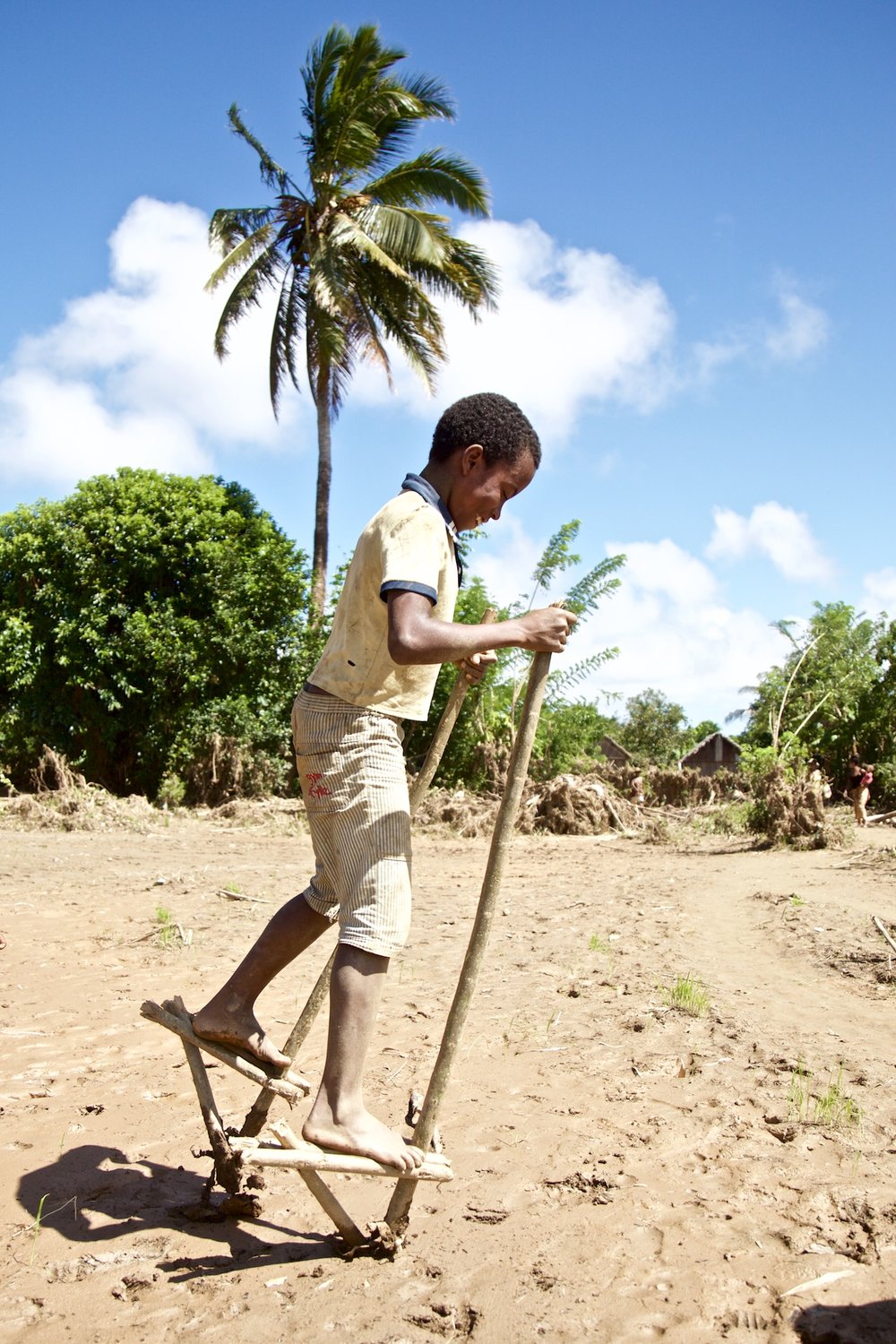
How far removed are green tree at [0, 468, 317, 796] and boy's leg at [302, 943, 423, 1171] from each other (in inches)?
545

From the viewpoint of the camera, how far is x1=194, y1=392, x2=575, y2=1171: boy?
2080 millimetres

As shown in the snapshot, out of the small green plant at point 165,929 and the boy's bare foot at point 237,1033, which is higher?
the boy's bare foot at point 237,1033

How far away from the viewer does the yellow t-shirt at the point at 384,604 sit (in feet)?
7.07

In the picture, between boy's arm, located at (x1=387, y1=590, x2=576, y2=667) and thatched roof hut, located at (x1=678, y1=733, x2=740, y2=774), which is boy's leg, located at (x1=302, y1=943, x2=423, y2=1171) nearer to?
boy's arm, located at (x1=387, y1=590, x2=576, y2=667)

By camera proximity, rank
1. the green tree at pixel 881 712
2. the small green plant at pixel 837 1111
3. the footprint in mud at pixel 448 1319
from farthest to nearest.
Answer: the green tree at pixel 881 712
the small green plant at pixel 837 1111
the footprint in mud at pixel 448 1319

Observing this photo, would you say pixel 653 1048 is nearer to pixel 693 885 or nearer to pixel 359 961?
pixel 359 961

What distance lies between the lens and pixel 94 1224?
2357 mm

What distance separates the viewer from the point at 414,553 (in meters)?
2.14

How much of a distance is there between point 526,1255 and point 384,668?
1383 mm

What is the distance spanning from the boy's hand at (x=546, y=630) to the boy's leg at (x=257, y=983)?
88 centimetres

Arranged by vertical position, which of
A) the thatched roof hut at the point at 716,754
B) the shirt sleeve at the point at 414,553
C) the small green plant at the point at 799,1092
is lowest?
the small green plant at the point at 799,1092

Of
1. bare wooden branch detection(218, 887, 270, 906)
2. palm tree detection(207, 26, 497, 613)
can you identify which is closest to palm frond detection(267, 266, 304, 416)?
palm tree detection(207, 26, 497, 613)

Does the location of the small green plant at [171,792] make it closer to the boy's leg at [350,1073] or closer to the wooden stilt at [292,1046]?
the wooden stilt at [292,1046]

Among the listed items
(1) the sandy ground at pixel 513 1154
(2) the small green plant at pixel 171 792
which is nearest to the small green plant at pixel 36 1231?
(1) the sandy ground at pixel 513 1154
